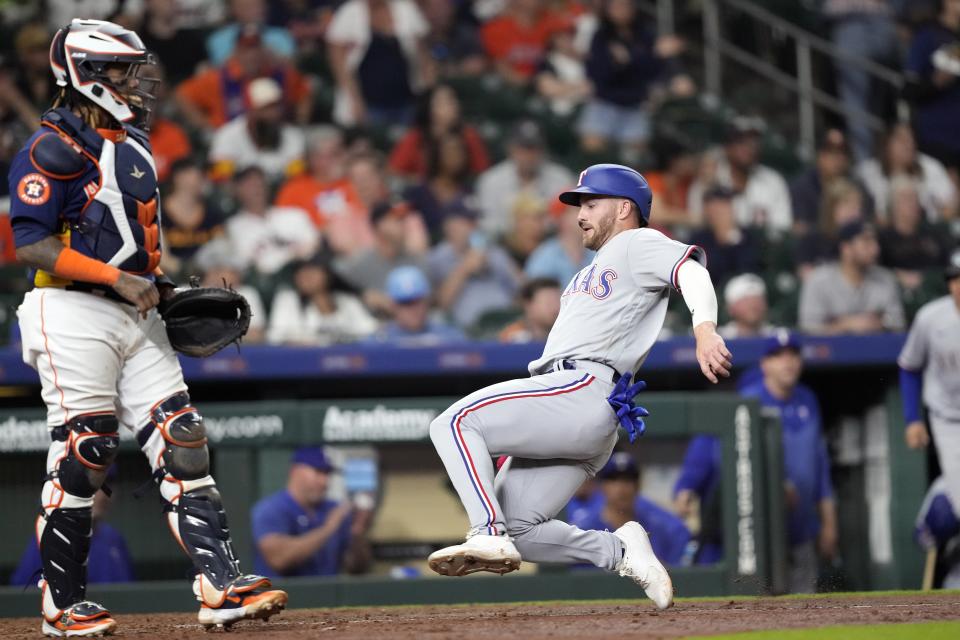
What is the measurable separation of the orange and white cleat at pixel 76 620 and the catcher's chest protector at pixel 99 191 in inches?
44.1

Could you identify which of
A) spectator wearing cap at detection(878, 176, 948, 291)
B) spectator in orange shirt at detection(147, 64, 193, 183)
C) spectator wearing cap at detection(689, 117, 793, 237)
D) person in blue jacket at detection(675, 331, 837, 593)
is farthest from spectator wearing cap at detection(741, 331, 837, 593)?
spectator in orange shirt at detection(147, 64, 193, 183)

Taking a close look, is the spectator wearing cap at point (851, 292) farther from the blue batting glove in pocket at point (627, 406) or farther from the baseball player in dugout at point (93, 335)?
the baseball player in dugout at point (93, 335)

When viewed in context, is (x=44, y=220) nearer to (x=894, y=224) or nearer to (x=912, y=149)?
(x=894, y=224)

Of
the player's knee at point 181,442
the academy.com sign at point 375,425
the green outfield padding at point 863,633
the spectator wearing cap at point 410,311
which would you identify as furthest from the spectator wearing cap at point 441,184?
the green outfield padding at point 863,633

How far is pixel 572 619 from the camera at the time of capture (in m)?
4.77

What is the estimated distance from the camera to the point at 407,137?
420 inches

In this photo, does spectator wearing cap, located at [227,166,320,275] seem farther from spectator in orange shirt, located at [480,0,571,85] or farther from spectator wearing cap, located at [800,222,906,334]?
spectator wearing cap, located at [800,222,906,334]

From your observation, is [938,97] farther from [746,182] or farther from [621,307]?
[621,307]

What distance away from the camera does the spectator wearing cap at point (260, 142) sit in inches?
412

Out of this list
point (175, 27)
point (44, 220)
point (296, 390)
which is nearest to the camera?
point (44, 220)

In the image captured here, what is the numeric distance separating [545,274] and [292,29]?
144 inches

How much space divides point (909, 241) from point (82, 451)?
6551 millimetres

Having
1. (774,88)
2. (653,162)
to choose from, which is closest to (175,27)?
(653,162)

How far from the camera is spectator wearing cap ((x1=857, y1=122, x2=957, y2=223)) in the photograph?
10383mm
